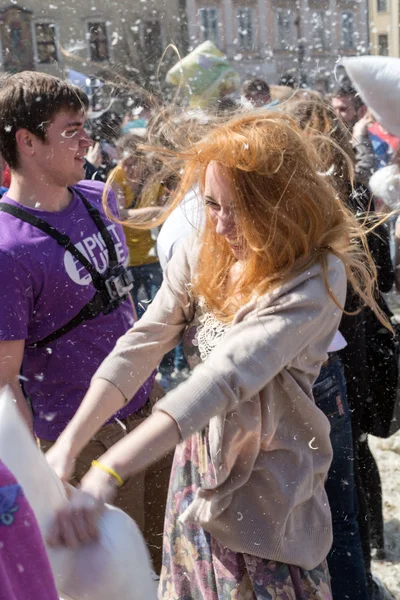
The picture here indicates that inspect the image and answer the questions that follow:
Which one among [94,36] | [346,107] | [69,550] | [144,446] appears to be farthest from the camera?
[94,36]

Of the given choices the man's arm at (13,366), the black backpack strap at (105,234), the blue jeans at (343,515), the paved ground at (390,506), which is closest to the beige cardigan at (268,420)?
the man's arm at (13,366)

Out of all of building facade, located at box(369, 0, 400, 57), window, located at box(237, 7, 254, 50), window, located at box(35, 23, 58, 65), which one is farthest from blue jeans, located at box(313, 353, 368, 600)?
window, located at box(35, 23, 58, 65)

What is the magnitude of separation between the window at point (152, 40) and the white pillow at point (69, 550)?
31.2ft

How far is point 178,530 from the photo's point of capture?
160cm

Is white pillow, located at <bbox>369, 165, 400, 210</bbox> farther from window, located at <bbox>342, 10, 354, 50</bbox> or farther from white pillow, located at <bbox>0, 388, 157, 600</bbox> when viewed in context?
window, located at <bbox>342, 10, 354, 50</bbox>

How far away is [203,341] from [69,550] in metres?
0.52

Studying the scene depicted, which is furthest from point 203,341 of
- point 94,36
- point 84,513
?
point 94,36

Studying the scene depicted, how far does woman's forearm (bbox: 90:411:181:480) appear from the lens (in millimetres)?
1264

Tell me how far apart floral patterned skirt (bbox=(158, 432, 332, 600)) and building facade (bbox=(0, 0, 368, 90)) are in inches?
50.1

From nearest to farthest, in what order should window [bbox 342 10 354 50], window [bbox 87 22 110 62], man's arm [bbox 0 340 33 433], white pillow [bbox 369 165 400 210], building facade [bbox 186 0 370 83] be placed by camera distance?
man's arm [bbox 0 340 33 433]
white pillow [bbox 369 165 400 210]
window [bbox 342 10 354 50]
building facade [bbox 186 0 370 83]
window [bbox 87 22 110 62]

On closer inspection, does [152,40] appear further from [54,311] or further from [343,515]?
[343,515]

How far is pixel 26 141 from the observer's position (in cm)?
208

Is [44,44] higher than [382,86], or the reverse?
[382,86]

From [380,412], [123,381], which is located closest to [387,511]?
[380,412]
